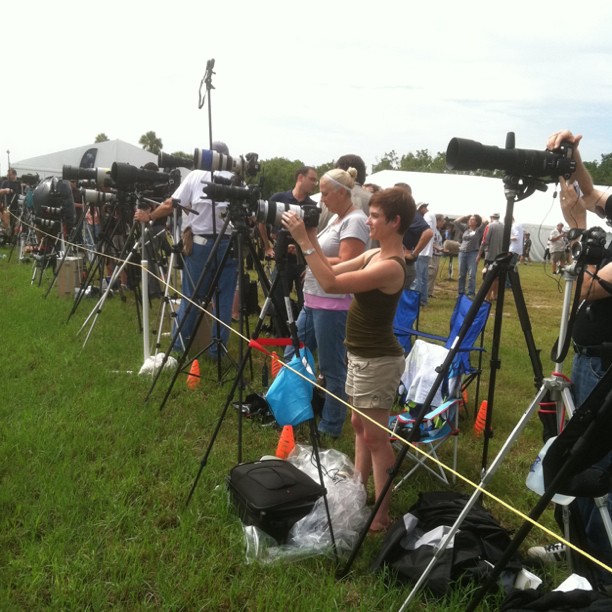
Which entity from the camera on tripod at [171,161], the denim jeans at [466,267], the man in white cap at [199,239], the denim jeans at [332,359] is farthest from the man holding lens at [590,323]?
the denim jeans at [466,267]

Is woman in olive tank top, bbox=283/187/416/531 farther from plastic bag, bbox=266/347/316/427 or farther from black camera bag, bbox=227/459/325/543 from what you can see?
black camera bag, bbox=227/459/325/543

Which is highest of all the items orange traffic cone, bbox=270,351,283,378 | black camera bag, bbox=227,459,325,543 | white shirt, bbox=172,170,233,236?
white shirt, bbox=172,170,233,236

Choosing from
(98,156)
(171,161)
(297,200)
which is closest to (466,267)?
(297,200)

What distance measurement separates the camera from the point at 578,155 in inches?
79.9

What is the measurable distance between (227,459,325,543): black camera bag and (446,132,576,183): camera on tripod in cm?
→ 143

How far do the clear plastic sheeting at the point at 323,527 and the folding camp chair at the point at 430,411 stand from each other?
35 centimetres

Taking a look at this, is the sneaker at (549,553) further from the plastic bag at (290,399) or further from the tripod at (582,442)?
the plastic bag at (290,399)

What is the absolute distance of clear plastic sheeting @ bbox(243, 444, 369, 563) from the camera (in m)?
2.24

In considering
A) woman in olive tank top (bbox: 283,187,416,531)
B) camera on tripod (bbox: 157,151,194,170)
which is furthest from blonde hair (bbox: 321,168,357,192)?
camera on tripod (bbox: 157,151,194,170)

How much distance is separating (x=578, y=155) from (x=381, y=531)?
181cm

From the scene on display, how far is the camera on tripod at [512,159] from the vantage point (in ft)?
6.25

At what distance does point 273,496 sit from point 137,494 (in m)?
0.85

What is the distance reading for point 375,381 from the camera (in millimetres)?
2469

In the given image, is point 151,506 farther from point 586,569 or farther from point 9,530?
point 586,569
